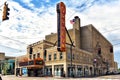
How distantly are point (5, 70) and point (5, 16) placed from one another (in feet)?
242

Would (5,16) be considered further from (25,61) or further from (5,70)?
(5,70)

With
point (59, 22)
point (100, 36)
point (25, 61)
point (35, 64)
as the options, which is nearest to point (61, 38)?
point (59, 22)

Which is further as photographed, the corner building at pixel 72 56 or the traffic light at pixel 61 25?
the corner building at pixel 72 56

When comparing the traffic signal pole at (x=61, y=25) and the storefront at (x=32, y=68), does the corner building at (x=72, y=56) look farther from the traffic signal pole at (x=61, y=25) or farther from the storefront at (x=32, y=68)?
the traffic signal pole at (x=61, y=25)

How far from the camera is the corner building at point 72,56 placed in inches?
2177

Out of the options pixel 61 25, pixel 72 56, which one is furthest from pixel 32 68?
pixel 61 25

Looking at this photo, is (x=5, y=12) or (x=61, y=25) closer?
(x=5, y=12)

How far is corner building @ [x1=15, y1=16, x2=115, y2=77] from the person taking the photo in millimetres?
55294

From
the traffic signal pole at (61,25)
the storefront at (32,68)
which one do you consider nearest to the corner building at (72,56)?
the storefront at (32,68)

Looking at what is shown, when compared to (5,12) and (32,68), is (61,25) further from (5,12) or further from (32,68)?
(5,12)

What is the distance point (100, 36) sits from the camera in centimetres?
8744

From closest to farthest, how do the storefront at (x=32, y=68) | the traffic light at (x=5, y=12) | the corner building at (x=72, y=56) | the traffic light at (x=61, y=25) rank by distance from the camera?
1. the traffic light at (x=5, y=12)
2. the traffic light at (x=61, y=25)
3. the corner building at (x=72, y=56)
4. the storefront at (x=32, y=68)

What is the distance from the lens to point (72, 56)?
57.0m

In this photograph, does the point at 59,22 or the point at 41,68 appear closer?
the point at 59,22
